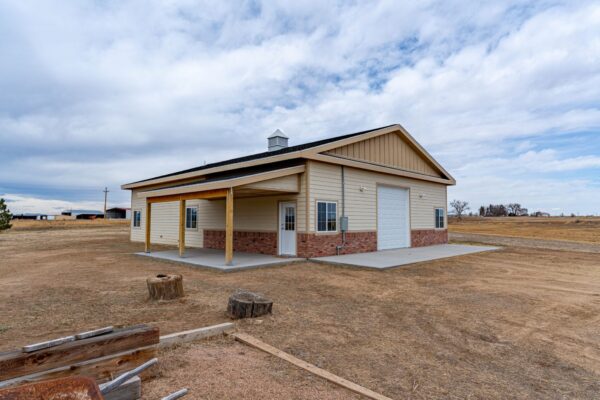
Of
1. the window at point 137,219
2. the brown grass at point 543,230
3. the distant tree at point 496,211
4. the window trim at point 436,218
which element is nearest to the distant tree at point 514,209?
the distant tree at point 496,211

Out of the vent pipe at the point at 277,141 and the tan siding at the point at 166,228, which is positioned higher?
the vent pipe at the point at 277,141

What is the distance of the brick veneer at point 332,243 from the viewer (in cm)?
1130

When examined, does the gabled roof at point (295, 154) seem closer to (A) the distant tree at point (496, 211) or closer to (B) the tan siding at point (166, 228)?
(B) the tan siding at point (166, 228)

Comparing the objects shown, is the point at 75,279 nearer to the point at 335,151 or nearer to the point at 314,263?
the point at 314,263

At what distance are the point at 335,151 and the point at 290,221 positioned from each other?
9.84 feet

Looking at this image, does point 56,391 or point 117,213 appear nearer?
point 56,391

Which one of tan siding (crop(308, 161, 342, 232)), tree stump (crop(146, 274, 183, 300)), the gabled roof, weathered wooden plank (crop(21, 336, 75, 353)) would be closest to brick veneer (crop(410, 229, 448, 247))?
the gabled roof

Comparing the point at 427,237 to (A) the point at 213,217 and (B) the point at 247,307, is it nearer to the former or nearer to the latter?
(A) the point at 213,217

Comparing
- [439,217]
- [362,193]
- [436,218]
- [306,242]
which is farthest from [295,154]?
[439,217]

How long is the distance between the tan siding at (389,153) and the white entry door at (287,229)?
2.47m

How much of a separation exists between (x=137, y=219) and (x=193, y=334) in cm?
1734

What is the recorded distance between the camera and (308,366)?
3520 millimetres

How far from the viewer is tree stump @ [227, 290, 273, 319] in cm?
505

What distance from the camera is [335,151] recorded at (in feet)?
40.2
